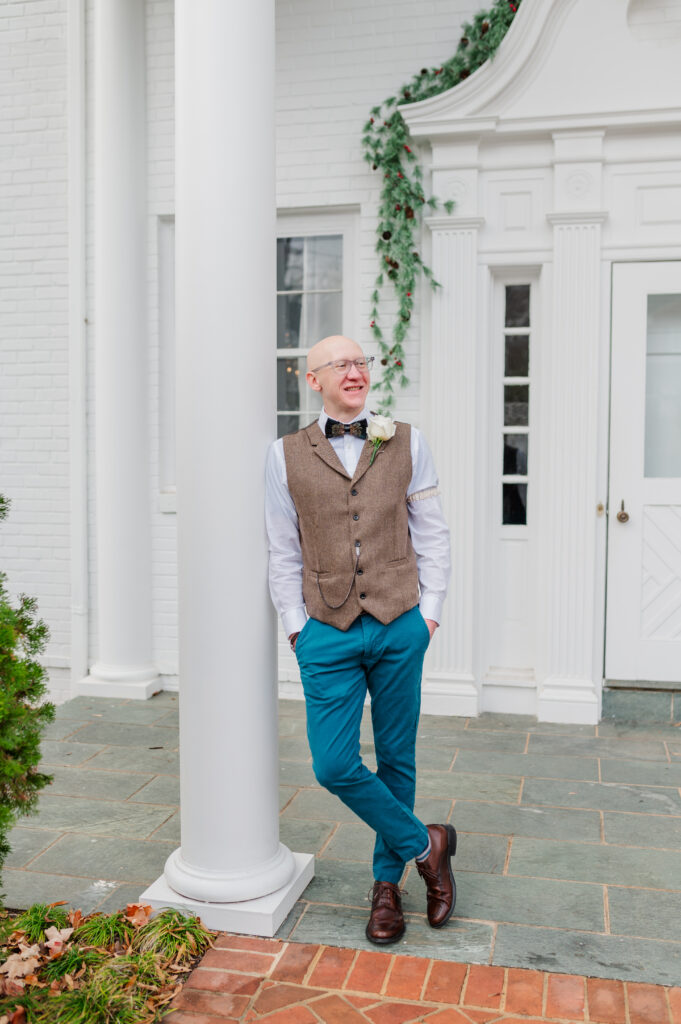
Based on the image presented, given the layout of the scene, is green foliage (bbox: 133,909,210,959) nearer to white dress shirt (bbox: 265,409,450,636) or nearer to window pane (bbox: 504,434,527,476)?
white dress shirt (bbox: 265,409,450,636)

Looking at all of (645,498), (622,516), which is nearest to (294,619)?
(622,516)

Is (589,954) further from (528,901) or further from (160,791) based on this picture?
(160,791)

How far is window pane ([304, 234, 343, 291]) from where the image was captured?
18.6ft

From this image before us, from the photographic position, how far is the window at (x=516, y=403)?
5.39 metres

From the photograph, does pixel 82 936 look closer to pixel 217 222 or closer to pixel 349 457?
pixel 349 457

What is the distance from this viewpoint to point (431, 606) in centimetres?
296

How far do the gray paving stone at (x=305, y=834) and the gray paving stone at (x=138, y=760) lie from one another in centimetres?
80

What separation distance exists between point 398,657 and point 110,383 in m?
3.38

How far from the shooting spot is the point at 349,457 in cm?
295

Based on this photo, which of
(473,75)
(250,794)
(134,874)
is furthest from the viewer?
(473,75)

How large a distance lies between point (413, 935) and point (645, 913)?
0.76 m

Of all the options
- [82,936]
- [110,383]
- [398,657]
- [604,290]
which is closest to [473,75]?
[604,290]

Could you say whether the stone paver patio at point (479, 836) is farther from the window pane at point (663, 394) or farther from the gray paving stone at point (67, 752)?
the window pane at point (663, 394)

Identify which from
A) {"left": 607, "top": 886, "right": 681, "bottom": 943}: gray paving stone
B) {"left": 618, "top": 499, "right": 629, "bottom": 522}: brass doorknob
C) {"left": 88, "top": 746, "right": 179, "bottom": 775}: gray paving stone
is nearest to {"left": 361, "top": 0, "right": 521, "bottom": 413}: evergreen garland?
{"left": 618, "top": 499, "right": 629, "bottom": 522}: brass doorknob
